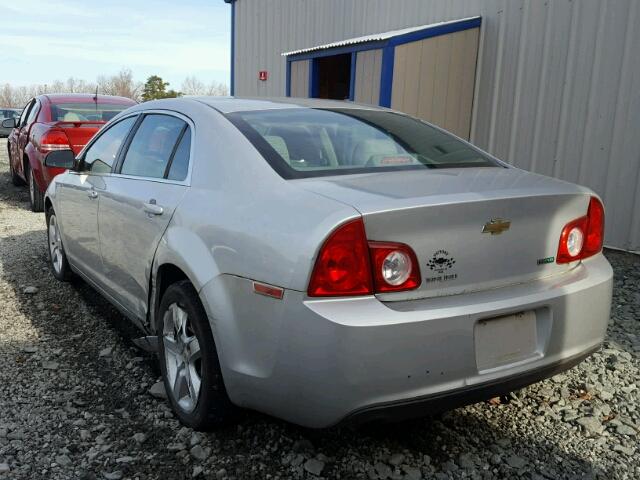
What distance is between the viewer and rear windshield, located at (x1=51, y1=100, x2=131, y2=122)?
8.09 m

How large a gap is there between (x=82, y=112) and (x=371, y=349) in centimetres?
747

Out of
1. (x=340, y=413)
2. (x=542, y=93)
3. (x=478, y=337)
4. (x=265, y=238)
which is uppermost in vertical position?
(x=542, y=93)

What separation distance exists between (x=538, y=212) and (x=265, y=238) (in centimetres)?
107

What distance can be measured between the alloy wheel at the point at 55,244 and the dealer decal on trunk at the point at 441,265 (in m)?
3.69

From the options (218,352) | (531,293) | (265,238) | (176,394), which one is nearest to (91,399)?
(176,394)

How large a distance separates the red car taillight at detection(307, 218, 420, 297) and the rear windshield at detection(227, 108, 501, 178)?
19.4 inches

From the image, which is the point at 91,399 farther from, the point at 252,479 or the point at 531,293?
the point at 531,293

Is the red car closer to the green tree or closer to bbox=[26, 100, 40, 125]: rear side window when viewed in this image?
bbox=[26, 100, 40, 125]: rear side window

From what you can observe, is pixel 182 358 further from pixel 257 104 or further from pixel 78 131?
pixel 78 131

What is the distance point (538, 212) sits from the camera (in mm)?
2326

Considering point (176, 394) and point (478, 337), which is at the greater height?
point (478, 337)

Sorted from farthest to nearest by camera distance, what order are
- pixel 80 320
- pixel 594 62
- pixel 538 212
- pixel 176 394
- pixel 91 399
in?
pixel 594 62
pixel 80 320
pixel 91 399
pixel 176 394
pixel 538 212

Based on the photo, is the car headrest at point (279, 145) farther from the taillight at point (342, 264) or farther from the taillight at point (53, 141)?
the taillight at point (53, 141)

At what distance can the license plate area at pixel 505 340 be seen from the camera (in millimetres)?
2145
